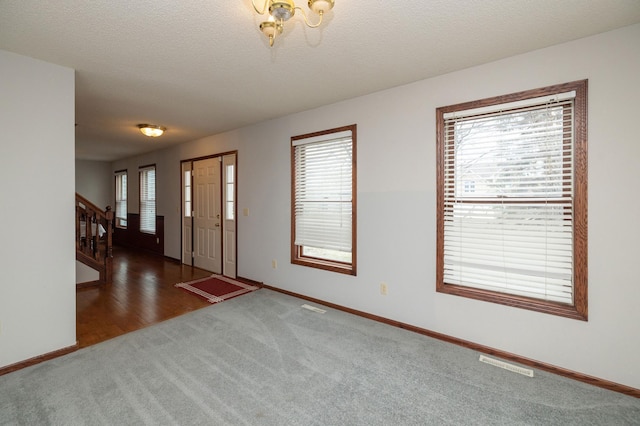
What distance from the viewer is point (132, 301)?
3.67 metres

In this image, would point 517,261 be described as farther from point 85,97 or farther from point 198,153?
point 198,153

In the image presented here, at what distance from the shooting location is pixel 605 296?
2051 millimetres

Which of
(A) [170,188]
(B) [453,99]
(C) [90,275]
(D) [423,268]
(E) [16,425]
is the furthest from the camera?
(A) [170,188]

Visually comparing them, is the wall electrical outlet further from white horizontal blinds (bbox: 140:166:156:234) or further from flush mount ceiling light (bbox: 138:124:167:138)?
white horizontal blinds (bbox: 140:166:156:234)

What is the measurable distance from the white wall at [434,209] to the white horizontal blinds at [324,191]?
19 centimetres

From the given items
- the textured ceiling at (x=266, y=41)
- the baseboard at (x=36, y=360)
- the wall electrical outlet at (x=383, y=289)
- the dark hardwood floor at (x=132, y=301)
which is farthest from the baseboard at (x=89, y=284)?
the wall electrical outlet at (x=383, y=289)

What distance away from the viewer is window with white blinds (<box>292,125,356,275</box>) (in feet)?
11.1

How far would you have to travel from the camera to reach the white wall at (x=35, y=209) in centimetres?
219

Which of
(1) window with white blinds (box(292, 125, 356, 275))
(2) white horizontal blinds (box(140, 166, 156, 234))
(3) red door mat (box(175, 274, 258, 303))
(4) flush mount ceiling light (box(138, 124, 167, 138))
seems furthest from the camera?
(2) white horizontal blinds (box(140, 166, 156, 234))

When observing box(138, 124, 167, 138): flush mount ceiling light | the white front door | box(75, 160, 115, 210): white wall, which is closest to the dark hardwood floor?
the white front door

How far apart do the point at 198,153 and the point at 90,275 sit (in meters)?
2.66

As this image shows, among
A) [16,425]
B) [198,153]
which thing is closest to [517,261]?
[16,425]

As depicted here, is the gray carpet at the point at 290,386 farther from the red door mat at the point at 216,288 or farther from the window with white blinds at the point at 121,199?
the window with white blinds at the point at 121,199

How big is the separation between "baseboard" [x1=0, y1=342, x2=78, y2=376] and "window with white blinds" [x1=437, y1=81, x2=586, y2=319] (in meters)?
3.34
